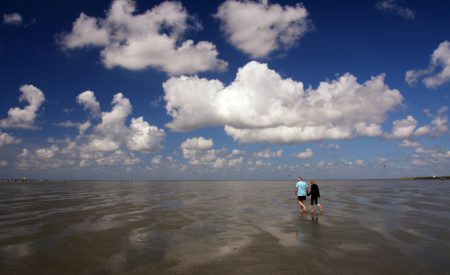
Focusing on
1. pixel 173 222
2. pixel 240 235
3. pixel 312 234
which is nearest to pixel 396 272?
pixel 312 234

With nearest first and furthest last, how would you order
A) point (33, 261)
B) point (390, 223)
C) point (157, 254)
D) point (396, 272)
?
point (396, 272), point (33, 261), point (157, 254), point (390, 223)

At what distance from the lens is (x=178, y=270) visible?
392 inches

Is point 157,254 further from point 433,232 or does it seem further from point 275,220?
point 433,232

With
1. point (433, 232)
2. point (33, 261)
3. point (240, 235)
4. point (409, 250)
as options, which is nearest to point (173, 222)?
point (240, 235)

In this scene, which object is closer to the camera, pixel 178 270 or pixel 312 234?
pixel 178 270

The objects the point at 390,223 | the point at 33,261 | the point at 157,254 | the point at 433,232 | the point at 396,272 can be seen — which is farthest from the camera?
the point at 390,223

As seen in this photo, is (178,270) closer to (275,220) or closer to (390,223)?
(275,220)

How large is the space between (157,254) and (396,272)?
25.5ft

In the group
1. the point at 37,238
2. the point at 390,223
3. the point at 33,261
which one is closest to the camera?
the point at 33,261

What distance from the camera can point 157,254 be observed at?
11898 millimetres

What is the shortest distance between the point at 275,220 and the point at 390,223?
6.57 m

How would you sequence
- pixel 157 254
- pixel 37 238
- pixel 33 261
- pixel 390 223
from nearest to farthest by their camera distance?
pixel 33 261 < pixel 157 254 < pixel 37 238 < pixel 390 223

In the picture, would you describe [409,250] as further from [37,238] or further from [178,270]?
[37,238]

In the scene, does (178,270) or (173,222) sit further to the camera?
(173,222)
